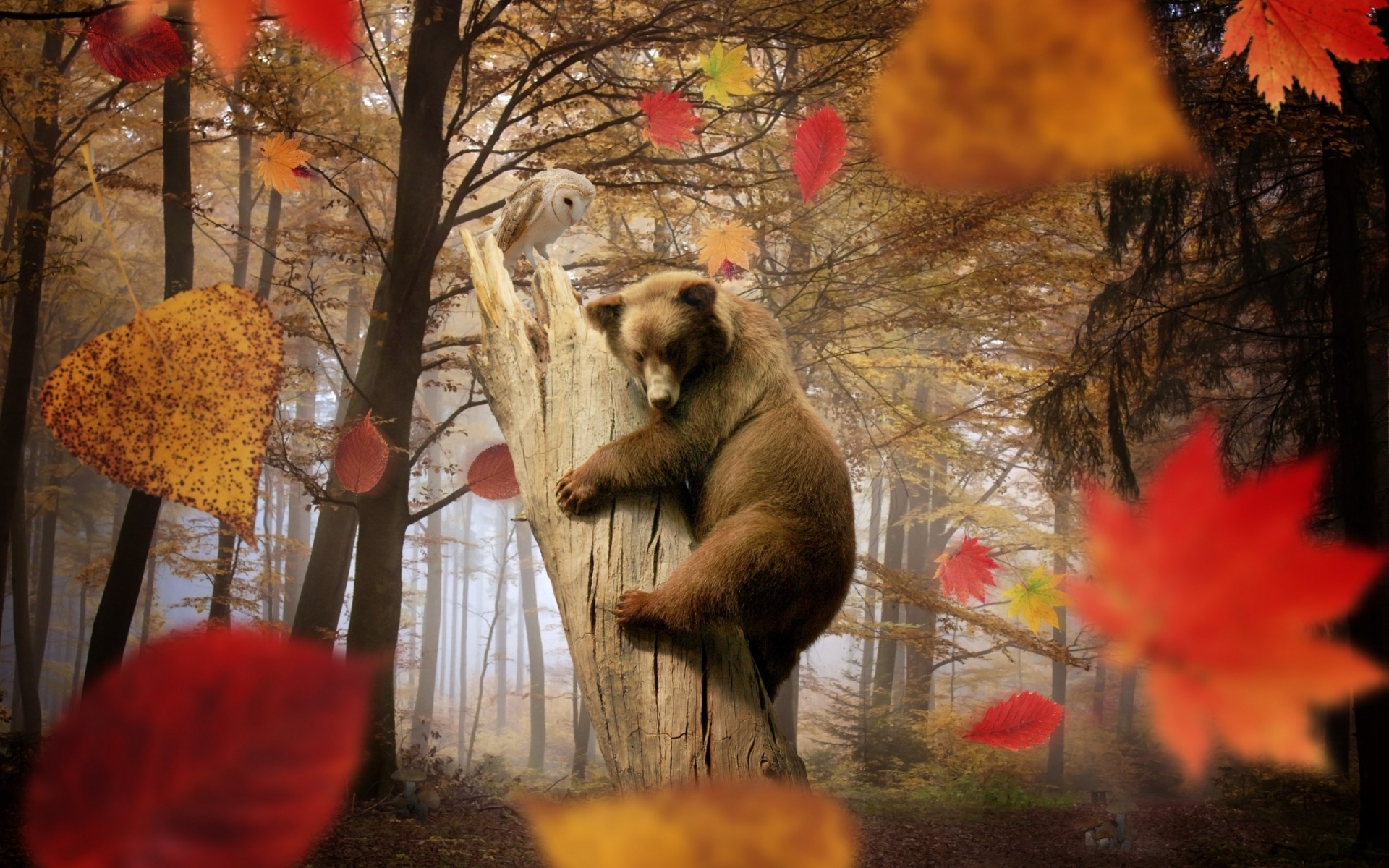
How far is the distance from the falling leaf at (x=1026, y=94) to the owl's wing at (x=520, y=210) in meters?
1.08

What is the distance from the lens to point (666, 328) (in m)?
1.86

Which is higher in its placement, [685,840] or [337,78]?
[337,78]

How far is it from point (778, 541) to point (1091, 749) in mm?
5272

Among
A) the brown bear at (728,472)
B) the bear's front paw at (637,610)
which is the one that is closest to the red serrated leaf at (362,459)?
the brown bear at (728,472)

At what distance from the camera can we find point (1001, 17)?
1409 mm

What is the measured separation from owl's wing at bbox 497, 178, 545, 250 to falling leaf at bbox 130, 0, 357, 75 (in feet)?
2.62

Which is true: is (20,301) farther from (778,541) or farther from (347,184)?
(347,184)

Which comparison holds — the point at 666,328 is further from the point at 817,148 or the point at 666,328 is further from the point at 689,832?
the point at 689,832

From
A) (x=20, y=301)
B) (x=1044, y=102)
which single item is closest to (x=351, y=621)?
(x=20, y=301)

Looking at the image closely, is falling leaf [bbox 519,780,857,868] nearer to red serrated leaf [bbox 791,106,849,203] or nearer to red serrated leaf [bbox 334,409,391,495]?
red serrated leaf [bbox 334,409,391,495]

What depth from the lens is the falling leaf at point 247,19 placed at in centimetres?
122

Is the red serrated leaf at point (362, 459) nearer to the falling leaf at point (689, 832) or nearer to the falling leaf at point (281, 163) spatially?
the falling leaf at point (281, 163)

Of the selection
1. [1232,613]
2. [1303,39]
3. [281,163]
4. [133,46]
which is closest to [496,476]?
[281,163]

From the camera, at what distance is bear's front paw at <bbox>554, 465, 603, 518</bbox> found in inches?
71.7
